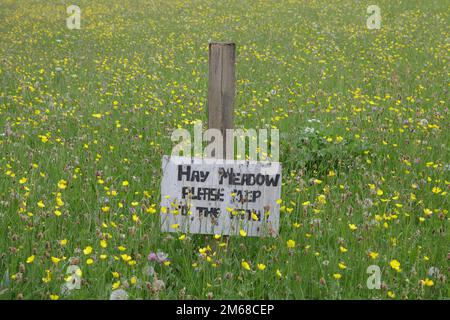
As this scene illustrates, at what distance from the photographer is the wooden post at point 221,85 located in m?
3.63

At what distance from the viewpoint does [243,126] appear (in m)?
6.25

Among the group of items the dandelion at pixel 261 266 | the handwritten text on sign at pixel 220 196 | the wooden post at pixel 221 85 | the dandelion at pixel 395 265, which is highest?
the wooden post at pixel 221 85

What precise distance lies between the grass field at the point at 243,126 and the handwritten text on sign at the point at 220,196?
0.41 ft

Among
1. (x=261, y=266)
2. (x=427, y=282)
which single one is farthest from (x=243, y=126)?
(x=427, y=282)

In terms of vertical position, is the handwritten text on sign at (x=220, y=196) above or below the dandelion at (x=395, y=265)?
above

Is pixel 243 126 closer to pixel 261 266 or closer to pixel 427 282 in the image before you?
pixel 261 266

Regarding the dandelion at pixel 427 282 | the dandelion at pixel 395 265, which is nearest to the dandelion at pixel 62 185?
the dandelion at pixel 395 265

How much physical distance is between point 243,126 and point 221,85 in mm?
2579

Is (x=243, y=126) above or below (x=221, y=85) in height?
below

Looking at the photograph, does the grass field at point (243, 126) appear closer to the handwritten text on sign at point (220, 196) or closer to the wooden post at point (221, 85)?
the handwritten text on sign at point (220, 196)

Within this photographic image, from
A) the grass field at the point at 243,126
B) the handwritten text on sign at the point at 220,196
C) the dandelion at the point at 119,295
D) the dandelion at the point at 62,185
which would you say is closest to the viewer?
the dandelion at the point at 119,295
